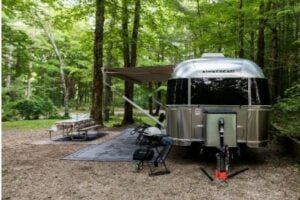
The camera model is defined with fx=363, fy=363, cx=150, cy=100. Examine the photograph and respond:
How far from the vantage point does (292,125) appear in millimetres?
9953

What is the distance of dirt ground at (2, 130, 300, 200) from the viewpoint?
222 inches

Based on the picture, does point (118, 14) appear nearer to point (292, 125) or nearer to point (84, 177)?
point (292, 125)

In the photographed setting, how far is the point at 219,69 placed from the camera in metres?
7.94

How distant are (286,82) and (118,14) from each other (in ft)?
27.5

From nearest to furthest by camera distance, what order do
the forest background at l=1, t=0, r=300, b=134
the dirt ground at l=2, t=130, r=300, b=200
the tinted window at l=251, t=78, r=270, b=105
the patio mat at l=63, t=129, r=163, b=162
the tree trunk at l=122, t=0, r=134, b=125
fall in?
the dirt ground at l=2, t=130, r=300, b=200
the tinted window at l=251, t=78, r=270, b=105
the patio mat at l=63, t=129, r=163, b=162
the forest background at l=1, t=0, r=300, b=134
the tree trunk at l=122, t=0, r=134, b=125

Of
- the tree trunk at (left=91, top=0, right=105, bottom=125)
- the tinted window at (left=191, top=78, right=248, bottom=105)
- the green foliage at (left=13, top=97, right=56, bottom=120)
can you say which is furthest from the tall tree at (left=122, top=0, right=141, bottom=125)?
the tinted window at (left=191, top=78, right=248, bottom=105)

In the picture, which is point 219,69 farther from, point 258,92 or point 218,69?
point 258,92

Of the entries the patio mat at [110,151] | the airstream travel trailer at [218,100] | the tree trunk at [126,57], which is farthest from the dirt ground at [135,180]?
the tree trunk at [126,57]

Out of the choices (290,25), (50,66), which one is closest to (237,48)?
(290,25)

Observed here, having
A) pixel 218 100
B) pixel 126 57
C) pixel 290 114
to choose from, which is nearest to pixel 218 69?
pixel 218 100

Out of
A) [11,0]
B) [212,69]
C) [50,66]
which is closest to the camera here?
[212,69]

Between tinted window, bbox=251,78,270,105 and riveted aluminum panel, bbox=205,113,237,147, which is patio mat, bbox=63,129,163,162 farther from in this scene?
tinted window, bbox=251,78,270,105

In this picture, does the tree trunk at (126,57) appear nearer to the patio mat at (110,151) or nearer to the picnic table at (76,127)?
the picnic table at (76,127)

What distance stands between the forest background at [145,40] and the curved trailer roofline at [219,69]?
1.26m
